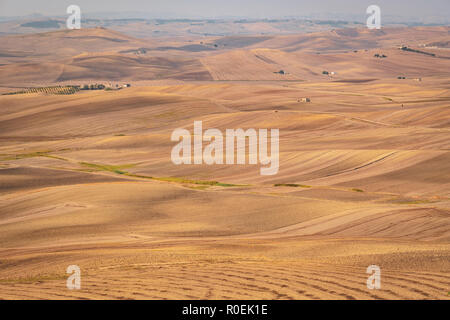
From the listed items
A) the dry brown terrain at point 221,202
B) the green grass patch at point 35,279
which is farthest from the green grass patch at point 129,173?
the green grass patch at point 35,279

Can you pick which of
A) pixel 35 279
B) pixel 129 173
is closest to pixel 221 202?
pixel 35 279

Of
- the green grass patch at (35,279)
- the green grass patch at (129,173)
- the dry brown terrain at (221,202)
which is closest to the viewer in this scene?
the dry brown terrain at (221,202)

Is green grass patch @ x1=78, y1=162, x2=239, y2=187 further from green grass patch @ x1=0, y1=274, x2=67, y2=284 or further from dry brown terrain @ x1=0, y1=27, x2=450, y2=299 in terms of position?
green grass patch @ x1=0, y1=274, x2=67, y2=284

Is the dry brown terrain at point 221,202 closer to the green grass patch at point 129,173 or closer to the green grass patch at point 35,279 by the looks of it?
the green grass patch at point 35,279

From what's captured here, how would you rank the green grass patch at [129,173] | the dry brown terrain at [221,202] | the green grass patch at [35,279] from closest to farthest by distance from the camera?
the dry brown terrain at [221,202] → the green grass patch at [35,279] → the green grass patch at [129,173]

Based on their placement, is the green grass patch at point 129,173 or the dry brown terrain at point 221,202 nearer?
the dry brown terrain at point 221,202

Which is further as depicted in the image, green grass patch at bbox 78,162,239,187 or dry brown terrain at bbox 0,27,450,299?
green grass patch at bbox 78,162,239,187

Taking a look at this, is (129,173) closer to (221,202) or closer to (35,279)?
(221,202)

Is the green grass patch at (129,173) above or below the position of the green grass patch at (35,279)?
below

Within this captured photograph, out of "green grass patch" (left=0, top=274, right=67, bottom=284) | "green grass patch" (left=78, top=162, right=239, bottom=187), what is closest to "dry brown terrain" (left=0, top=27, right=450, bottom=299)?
"green grass patch" (left=0, top=274, right=67, bottom=284)

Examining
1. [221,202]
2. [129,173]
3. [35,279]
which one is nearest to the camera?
[35,279]
